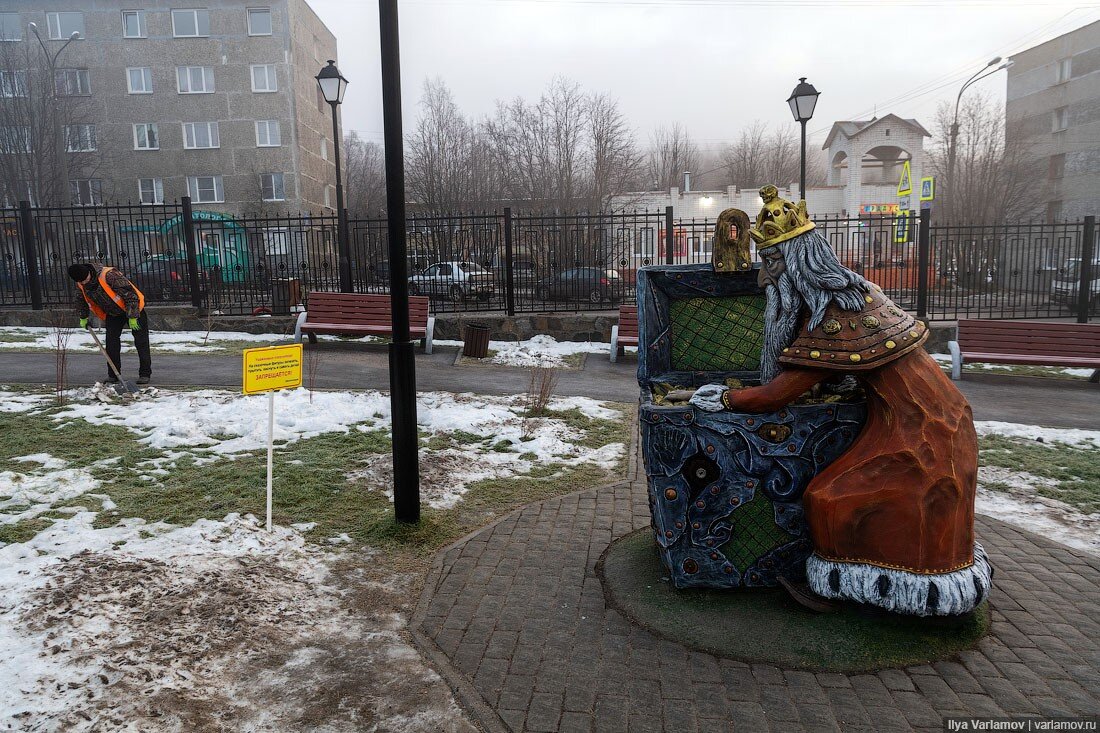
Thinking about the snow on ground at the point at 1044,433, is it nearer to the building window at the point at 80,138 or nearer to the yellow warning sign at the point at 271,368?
the yellow warning sign at the point at 271,368

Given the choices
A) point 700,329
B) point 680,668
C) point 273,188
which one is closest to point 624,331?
point 700,329

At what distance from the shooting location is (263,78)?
40.7 meters

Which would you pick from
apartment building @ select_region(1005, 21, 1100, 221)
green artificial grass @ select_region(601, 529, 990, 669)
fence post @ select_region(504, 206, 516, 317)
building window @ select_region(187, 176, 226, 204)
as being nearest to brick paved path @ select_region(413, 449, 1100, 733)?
green artificial grass @ select_region(601, 529, 990, 669)

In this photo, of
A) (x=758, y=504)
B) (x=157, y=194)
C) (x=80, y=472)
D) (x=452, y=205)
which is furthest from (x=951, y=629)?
(x=157, y=194)

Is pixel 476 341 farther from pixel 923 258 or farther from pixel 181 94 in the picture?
pixel 181 94

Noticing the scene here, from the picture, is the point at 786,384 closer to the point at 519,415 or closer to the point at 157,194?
the point at 519,415

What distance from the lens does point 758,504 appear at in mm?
3680

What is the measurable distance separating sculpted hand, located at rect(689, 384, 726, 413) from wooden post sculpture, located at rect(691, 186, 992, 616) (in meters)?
0.11

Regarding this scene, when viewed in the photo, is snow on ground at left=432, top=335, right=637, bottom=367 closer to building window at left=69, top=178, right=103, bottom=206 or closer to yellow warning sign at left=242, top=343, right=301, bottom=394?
yellow warning sign at left=242, top=343, right=301, bottom=394

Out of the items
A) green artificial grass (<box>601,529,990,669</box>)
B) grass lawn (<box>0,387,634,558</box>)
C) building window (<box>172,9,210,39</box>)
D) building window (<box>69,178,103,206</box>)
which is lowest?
green artificial grass (<box>601,529,990,669</box>)

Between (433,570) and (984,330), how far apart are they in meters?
11.0

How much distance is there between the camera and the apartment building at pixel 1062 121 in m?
38.6

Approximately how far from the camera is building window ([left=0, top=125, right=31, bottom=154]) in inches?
1276

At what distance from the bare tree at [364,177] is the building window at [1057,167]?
125 feet
